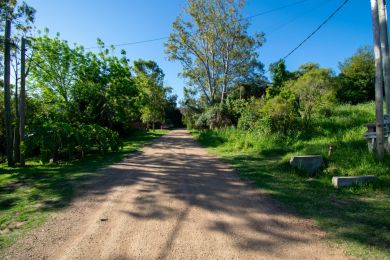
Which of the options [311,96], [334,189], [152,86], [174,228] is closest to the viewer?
[174,228]

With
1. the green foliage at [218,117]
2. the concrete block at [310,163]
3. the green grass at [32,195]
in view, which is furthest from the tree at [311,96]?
the green grass at [32,195]

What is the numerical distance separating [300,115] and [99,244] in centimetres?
1293

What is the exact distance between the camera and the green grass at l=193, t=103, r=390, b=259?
153 inches

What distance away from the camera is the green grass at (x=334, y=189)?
12.8 ft

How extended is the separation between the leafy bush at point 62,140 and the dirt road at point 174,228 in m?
4.92

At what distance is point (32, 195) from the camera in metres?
6.31

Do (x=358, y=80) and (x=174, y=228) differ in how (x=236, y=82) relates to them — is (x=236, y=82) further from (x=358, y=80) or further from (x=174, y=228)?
(x=174, y=228)

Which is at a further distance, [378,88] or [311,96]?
[311,96]

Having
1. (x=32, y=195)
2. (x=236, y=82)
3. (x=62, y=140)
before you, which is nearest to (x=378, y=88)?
(x=32, y=195)

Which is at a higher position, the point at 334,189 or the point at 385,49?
the point at 385,49

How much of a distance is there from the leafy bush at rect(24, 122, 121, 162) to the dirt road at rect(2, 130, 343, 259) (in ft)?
16.1

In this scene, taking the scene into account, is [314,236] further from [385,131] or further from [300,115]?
[300,115]

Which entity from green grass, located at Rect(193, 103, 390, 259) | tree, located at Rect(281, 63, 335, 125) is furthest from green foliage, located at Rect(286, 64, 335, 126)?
green grass, located at Rect(193, 103, 390, 259)

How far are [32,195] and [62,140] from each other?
4955 mm
